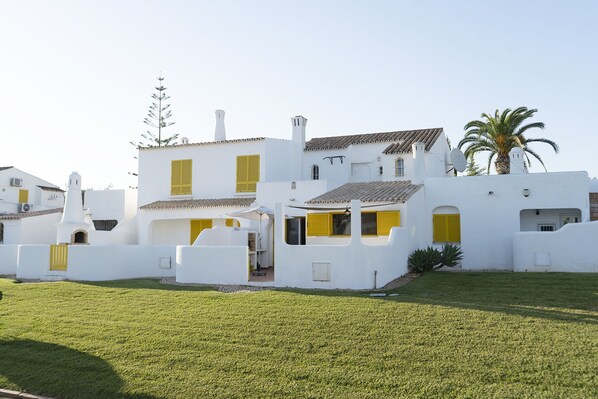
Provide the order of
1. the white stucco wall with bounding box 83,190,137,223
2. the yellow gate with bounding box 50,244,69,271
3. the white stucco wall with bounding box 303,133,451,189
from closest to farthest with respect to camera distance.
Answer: the yellow gate with bounding box 50,244,69,271, the white stucco wall with bounding box 303,133,451,189, the white stucco wall with bounding box 83,190,137,223

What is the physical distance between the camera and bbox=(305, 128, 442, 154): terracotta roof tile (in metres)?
28.2

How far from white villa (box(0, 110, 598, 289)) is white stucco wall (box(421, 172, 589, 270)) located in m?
0.04

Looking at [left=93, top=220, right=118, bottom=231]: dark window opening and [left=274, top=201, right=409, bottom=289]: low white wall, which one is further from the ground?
[left=93, top=220, right=118, bottom=231]: dark window opening

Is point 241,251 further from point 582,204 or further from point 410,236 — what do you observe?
point 582,204

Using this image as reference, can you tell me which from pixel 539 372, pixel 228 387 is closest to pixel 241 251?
pixel 228 387

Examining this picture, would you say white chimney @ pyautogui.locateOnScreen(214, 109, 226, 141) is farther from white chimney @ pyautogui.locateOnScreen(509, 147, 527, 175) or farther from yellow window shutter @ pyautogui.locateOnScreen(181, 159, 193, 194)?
white chimney @ pyautogui.locateOnScreen(509, 147, 527, 175)

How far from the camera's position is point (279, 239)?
655 inches

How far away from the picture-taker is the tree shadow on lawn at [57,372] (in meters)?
8.73

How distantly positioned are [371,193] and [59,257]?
42.7 feet

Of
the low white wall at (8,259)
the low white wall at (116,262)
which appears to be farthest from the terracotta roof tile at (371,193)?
the low white wall at (8,259)

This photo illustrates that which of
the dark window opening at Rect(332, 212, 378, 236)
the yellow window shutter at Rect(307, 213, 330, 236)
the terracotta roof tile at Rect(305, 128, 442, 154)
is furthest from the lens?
the terracotta roof tile at Rect(305, 128, 442, 154)

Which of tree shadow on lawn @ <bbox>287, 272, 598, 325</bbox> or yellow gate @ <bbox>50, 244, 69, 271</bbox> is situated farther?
yellow gate @ <bbox>50, 244, 69, 271</bbox>

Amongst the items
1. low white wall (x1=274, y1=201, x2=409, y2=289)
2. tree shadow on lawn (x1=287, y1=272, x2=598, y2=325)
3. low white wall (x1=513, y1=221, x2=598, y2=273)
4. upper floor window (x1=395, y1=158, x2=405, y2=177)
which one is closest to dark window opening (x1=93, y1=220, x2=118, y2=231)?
upper floor window (x1=395, y1=158, x2=405, y2=177)

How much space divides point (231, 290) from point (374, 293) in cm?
453
